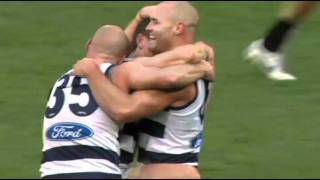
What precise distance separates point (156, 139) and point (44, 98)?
9.49ft

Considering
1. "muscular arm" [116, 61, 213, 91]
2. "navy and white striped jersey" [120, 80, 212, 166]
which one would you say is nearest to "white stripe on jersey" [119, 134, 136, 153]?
"navy and white striped jersey" [120, 80, 212, 166]

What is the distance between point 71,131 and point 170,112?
17.2 inches

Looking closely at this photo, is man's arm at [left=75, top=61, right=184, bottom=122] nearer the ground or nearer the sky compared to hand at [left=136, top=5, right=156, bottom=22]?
nearer the ground

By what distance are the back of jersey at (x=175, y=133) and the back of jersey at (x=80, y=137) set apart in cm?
17

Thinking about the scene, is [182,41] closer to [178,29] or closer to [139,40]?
[178,29]

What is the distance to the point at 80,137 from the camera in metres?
4.86

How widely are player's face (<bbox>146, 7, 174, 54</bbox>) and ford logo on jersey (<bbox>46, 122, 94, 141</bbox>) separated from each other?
47 cm

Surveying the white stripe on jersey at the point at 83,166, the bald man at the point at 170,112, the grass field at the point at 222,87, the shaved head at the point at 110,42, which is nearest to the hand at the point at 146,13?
the bald man at the point at 170,112

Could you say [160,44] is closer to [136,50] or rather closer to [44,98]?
[136,50]

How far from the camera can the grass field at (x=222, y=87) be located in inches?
255

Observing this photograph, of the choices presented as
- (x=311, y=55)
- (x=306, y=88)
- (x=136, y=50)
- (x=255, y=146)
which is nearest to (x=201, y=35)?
(x=311, y=55)

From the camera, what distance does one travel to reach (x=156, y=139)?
500cm

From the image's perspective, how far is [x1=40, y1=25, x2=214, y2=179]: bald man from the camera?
4852 mm

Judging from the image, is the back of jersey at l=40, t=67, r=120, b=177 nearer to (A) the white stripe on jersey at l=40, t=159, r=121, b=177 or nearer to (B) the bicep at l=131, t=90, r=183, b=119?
(A) the white stripe on jersey at l=40, t=159, r=121, b=177
